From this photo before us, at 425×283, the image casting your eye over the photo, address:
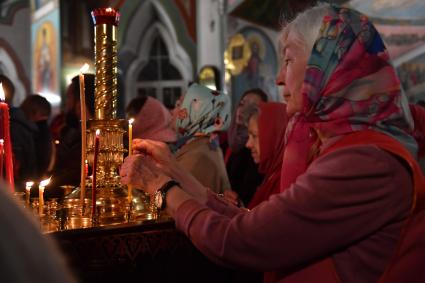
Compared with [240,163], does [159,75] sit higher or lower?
higher

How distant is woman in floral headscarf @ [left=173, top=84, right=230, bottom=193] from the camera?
2730 mm

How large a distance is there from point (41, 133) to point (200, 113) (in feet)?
6.38

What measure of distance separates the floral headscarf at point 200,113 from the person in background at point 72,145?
0.46 metres

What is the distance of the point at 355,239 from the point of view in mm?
1215

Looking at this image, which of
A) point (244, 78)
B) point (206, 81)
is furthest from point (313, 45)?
point (244, 78)

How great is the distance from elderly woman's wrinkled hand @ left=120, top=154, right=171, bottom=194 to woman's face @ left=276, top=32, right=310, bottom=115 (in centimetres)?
37

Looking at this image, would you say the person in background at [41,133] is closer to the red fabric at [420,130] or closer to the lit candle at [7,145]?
the lit candle at [7,145]

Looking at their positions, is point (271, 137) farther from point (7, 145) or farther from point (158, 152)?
point (7, 145)

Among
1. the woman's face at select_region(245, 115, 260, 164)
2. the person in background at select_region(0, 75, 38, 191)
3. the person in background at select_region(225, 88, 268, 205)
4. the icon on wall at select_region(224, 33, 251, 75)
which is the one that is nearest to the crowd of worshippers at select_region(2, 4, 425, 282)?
the woman's face at select_region(245, 115, 260, 164)

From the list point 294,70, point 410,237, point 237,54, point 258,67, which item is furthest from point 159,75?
point 410,237

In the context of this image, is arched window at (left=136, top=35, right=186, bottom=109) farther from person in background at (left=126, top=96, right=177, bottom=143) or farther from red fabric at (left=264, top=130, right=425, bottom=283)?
red fabric at (left=264, top=130, right=425, bottom=283)

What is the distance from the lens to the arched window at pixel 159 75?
1364 centimetres

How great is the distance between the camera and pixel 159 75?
13836 mm

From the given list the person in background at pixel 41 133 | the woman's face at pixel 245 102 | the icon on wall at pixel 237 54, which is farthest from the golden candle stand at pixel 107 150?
the icon on wall at pixel 237 54
